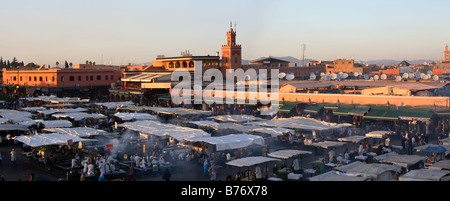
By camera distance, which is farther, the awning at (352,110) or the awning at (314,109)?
the awning at (314,109)

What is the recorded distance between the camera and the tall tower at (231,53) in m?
48.4

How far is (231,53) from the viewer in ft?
159

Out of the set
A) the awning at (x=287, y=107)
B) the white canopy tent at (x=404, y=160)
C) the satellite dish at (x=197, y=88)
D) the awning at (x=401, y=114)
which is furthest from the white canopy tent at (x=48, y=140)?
the satellite dish at (x=197, y=88)

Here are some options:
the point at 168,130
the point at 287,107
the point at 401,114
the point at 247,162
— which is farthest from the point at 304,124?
the point at 247,162

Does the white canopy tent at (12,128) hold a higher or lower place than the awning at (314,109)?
lower

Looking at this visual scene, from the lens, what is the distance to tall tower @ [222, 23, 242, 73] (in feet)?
159

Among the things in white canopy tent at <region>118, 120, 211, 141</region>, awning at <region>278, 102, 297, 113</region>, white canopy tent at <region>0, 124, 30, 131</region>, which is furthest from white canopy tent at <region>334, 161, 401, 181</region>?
white canopy tent at <region>0, 124, 30, 131</region>

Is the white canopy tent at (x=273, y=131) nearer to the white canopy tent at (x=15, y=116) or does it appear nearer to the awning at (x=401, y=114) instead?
the awning at (x=401, y=114)

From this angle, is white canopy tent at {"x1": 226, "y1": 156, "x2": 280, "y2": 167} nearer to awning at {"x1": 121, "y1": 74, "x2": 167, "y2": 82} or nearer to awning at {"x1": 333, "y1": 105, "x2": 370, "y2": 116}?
awning at {"x1": 333, "y1": 105, "x2": 370, "y2": 116}

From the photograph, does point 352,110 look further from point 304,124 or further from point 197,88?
point 197,88

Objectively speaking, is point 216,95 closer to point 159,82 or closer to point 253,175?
point 159,82

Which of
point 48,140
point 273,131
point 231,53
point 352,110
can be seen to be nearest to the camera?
point 48,140

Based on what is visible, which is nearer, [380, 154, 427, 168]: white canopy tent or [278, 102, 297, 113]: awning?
[380, 154, 427, 168]: white canopy tent
